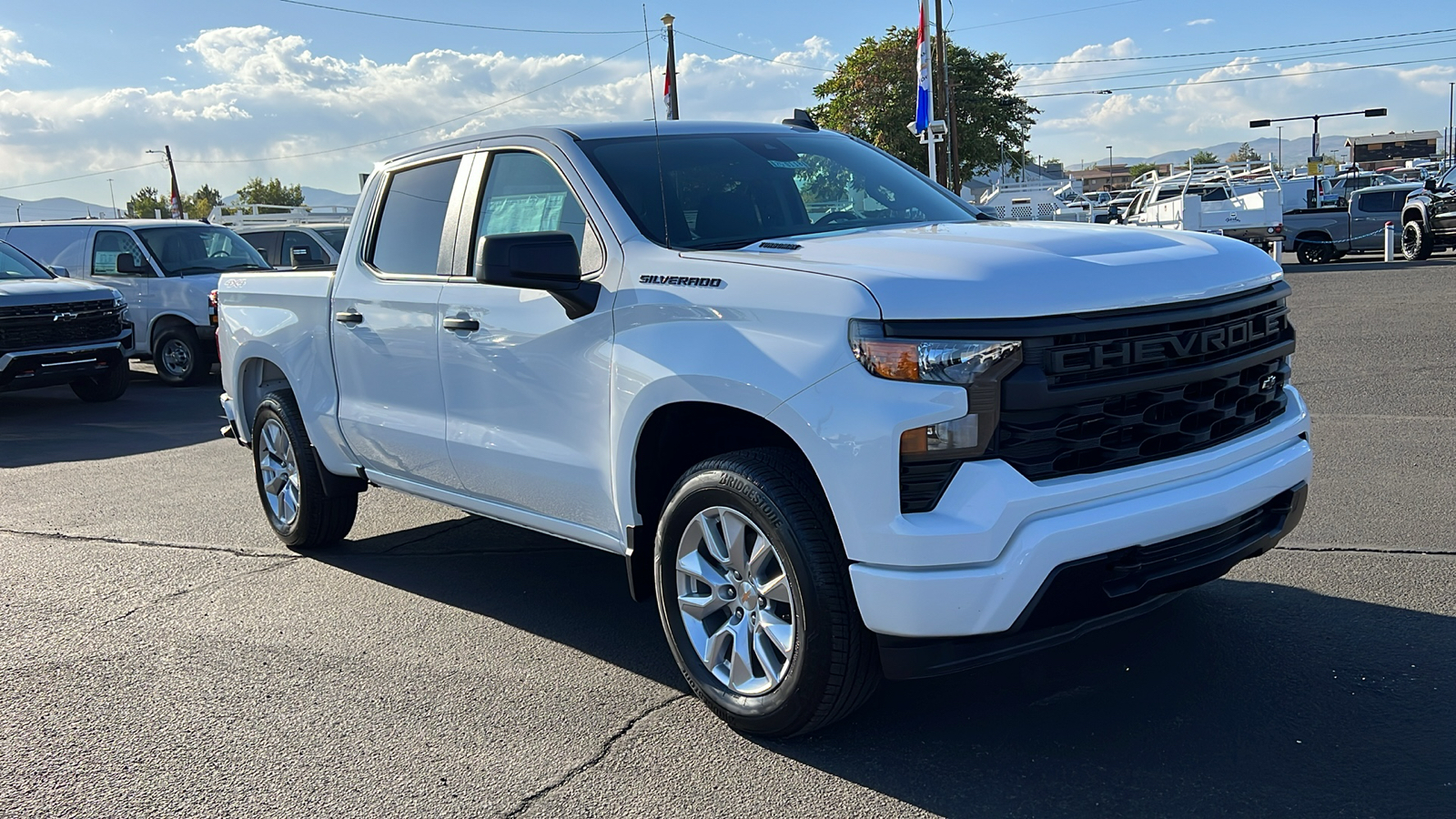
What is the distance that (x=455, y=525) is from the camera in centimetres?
696

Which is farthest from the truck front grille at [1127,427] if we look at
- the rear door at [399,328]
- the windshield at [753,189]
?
the rear door at [399,328]

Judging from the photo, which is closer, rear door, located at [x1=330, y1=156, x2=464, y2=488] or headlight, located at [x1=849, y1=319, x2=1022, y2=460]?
headlight, located at [x1=849, y1=319, x2=1022, y2=460]

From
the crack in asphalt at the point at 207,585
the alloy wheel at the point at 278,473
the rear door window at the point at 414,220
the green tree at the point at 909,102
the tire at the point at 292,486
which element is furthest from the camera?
the green tree at the point at 909,102

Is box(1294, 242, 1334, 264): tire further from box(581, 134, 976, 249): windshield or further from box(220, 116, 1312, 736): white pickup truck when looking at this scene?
box(220, 116, 1312, 736): white pickup truck

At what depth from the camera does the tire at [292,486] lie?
612cm

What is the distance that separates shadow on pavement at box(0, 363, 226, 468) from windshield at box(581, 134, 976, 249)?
278 inches

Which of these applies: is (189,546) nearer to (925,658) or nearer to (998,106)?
(925,658)

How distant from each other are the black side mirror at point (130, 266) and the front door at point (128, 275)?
0.04 feet

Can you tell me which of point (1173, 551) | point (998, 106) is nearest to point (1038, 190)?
point (998, 106)

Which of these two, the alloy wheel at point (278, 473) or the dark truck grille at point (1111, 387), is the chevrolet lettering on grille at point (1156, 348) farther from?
the alloy wheel at point (278, 473)

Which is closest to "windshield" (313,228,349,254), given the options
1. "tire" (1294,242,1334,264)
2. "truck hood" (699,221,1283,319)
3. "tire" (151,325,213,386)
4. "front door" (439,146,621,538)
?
"tire" (151,325,213,386)

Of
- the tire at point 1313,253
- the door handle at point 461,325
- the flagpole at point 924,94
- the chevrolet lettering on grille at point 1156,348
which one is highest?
the flagpole at point 924,94

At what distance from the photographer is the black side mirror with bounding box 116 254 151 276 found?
14.8 metres

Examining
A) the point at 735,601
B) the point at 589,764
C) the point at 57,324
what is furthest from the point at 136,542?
the point at 57,324
